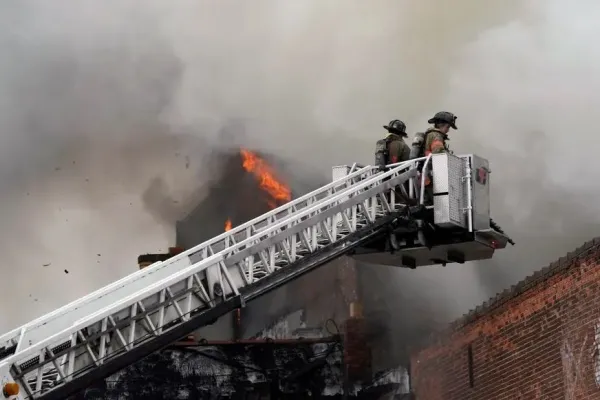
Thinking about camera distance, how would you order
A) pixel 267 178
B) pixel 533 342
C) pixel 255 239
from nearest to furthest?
1. pixel 255 239
2. pixel 533 342
3. pixel 267 178

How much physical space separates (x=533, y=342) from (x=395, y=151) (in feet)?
9.11

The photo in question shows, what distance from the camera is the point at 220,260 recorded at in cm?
1121

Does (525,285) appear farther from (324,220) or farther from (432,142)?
(324,220)

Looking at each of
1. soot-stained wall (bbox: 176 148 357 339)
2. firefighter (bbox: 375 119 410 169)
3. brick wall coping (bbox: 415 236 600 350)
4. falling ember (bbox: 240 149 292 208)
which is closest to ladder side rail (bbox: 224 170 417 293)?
firefighter (bbox: 375 119 410 169)

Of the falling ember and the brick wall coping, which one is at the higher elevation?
the falling ember

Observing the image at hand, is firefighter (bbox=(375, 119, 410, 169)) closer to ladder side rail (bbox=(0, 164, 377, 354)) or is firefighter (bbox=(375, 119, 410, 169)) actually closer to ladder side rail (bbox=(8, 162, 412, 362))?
ladder side rail (bbox=(0, 164, 377, 354))

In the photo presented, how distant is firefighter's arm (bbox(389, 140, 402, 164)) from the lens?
13.5 metres

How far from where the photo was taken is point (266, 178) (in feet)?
73.9

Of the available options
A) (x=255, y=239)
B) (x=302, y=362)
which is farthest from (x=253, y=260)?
(x=302, y=362)

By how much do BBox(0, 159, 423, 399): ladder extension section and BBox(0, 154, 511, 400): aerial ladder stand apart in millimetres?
12

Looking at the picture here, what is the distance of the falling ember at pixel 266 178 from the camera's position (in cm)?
2191

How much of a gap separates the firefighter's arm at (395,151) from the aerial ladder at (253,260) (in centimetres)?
34

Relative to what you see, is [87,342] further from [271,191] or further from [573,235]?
[271,191]

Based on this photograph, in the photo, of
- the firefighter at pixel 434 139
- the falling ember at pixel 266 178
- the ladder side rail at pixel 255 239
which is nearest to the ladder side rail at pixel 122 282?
the ladder side rail at pixel 255 239
